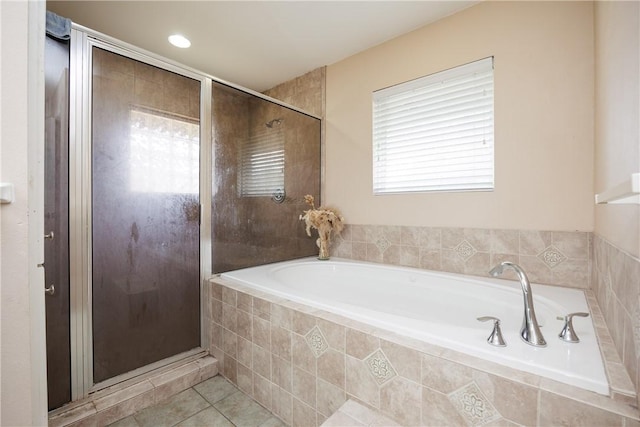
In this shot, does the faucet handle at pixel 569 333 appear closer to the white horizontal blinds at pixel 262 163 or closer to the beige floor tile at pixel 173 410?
the beige floor tile at pixel 173 410

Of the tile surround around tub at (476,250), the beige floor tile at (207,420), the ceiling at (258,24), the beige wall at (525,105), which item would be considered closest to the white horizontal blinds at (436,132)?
the beige wall at (525,105)

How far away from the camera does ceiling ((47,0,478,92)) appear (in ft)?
6.26

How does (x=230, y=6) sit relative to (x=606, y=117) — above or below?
above

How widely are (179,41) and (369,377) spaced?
2814 mm

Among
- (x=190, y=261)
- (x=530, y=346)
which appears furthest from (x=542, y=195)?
(x=190, y=261)

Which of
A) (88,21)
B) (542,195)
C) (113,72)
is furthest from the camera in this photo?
(88,21)

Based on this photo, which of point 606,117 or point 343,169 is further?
point 343,169

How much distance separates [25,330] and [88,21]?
2.42 metres

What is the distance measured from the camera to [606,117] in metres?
1.21

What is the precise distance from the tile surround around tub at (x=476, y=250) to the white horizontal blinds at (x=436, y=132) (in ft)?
1.13

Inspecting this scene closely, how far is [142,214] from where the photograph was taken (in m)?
1.63

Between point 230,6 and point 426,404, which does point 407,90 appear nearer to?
point 230,6

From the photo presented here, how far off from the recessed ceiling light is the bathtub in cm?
199

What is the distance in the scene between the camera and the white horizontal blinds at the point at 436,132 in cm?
189
